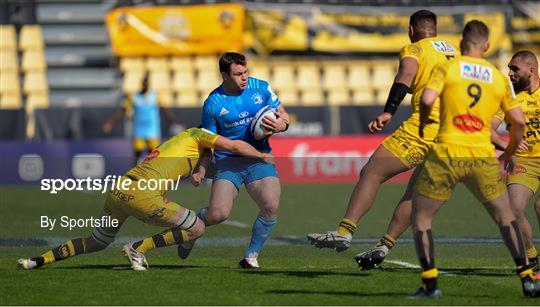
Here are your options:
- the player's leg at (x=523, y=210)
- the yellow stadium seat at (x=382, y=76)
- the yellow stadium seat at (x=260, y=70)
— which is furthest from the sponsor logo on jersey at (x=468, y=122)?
the yellow stadium seat at (x=382, y=76)

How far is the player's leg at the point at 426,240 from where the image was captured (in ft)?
30.8

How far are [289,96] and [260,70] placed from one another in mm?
997

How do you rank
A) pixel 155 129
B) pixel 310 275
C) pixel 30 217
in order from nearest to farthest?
pixel 310 275
pixel 30 217
pixel 155 129

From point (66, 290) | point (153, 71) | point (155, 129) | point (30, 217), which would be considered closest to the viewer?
point (66, 290)

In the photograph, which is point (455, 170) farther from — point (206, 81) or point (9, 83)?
point (9, 83)

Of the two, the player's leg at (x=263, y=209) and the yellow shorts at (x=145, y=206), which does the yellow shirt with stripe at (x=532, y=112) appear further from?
the yellow shorts at (x=145, y=206)

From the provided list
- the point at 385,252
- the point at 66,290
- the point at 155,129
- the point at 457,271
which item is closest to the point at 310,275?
the point at 385,252

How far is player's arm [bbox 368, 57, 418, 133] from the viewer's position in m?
10.8

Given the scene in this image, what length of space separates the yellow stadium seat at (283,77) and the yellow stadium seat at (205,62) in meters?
A: 1.42

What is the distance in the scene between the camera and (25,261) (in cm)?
1162

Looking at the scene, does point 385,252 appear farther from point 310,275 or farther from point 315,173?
point 315,173

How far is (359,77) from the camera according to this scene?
30.7m

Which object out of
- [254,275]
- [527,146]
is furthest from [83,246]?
[527,146]

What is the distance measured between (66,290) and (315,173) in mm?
16312
